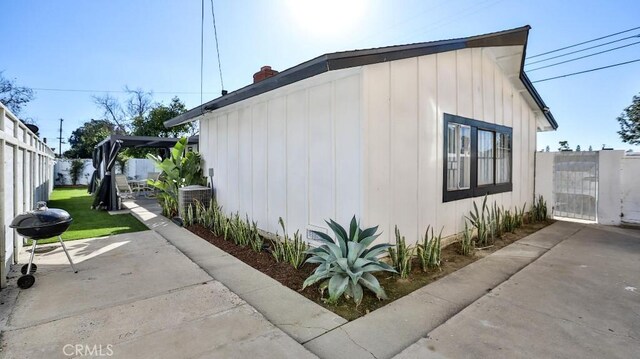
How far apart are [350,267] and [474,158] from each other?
13.3ft

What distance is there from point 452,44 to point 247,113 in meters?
4.25

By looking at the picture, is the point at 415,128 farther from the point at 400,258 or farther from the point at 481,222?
the point at 481,222

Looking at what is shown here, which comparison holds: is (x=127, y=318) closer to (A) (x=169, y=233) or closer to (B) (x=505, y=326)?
(B) (x=505, y=326)

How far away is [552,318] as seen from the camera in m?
2.96

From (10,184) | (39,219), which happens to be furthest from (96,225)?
(39,219)

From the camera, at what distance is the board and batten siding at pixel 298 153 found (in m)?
4.26

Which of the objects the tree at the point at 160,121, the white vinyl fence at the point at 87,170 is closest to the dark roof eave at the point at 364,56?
the white vinyl fence at the point at 87,170

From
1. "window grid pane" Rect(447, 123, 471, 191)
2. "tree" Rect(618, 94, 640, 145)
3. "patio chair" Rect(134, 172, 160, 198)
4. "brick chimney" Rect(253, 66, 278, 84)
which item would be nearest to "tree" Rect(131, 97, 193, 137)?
"patio chair" Rect(134, 172, 160, 198)

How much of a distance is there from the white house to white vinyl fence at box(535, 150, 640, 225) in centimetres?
168

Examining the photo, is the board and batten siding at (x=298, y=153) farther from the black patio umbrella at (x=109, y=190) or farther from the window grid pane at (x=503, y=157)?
the black patio umbrella at (x=109, y=190)

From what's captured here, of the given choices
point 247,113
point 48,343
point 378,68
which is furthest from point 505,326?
point 247,113

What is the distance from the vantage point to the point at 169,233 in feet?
22.0

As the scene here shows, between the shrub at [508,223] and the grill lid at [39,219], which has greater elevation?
the grill lid at [39,219]

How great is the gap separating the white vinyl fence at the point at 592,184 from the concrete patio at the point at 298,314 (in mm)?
3946
